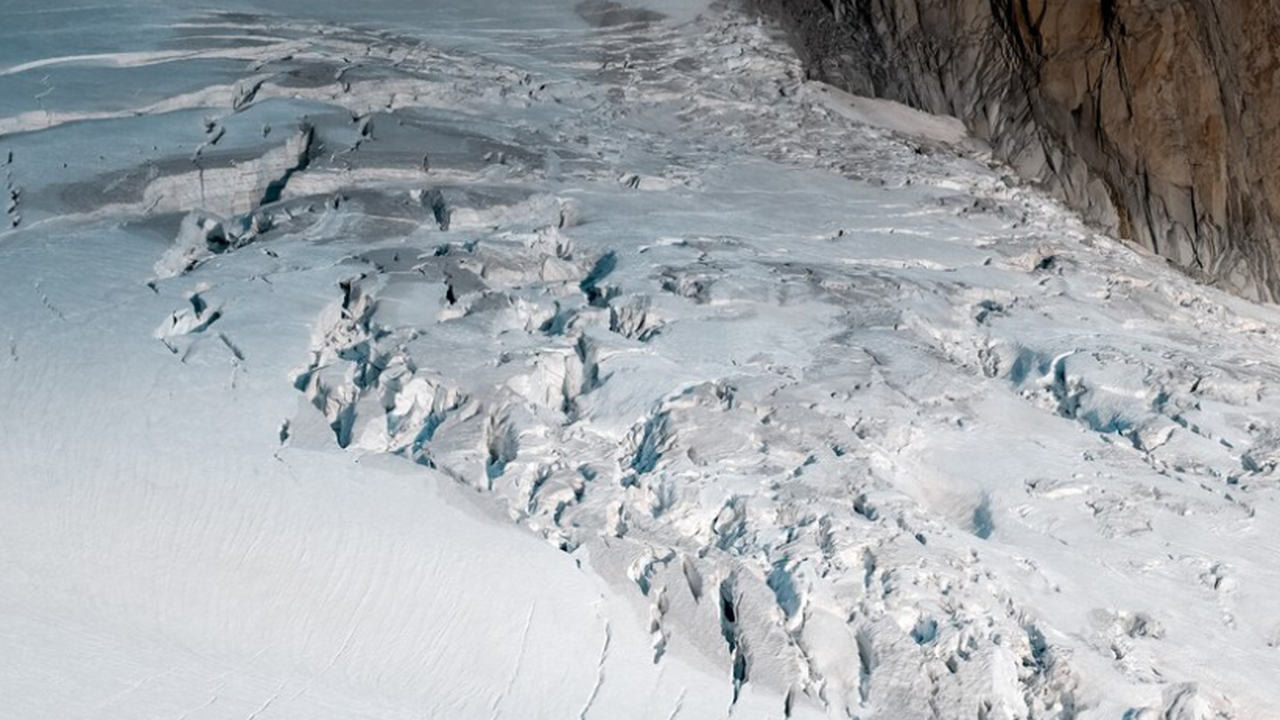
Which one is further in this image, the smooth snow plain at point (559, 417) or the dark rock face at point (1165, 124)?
the dark rock face at point (1165, 124)

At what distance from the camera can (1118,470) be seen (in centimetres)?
532

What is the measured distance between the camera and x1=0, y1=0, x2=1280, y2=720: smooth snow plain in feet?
13.5

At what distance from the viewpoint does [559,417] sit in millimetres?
5137

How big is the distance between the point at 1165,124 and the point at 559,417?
4.77m

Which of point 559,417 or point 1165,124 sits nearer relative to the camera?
point 559,417

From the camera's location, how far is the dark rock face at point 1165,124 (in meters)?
8.16

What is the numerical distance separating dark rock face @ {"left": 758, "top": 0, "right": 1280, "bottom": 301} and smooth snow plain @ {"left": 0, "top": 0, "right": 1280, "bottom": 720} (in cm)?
58

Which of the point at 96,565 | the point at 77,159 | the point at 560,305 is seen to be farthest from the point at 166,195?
the point at 96,565

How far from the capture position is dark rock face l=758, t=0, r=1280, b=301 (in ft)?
26.8

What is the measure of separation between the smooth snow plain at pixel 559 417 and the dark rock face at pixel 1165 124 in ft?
1.91

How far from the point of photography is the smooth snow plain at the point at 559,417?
412 centimetres

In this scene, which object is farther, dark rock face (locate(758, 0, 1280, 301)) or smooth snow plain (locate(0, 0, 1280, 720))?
dark rock face (locate(758, 0, 1280, 301))

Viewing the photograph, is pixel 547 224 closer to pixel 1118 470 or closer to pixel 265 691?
pixel 1118 470

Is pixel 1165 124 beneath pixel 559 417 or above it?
above
